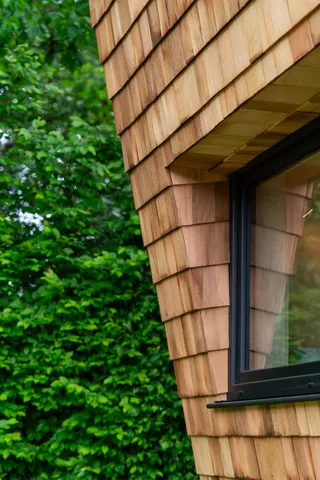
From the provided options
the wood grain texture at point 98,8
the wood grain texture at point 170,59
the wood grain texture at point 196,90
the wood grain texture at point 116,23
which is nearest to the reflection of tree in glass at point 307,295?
the wood grain texture at point 196,90

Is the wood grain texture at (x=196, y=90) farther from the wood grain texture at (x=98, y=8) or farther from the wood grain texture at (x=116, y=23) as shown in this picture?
the wood grain texture at (x=98, y=8)

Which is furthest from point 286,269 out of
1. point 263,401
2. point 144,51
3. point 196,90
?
point 144,51

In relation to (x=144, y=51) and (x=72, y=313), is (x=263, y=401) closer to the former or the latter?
(x=144, y=51)

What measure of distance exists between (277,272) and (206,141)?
1.66 feet

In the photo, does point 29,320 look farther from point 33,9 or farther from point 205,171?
point 33,9

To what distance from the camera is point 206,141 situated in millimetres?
2455

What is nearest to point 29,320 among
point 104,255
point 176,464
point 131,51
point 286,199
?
point 104,255

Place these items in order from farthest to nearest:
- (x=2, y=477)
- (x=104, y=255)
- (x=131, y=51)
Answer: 1. (x=104, y=255)
2. (x=2, y=477)
3. (x=131, y=51)

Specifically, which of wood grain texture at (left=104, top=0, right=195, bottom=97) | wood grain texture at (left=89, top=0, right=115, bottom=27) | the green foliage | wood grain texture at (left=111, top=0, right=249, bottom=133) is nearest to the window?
wood grain texture at (left=111, top=0, right=249, bottom=133)

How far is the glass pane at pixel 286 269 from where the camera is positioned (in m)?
2.27

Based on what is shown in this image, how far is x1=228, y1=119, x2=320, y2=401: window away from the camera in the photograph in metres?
2.26

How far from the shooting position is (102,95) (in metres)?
6.73

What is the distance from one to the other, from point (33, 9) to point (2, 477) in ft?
12.5

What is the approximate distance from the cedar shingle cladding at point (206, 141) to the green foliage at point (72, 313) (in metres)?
1.91
